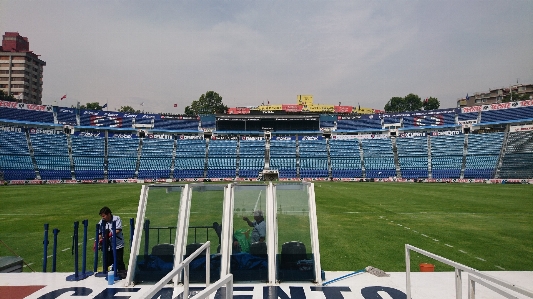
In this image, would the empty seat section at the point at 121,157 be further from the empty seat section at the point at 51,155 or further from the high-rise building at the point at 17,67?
the high-rise building at the point at 17,67

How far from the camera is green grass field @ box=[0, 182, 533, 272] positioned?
34.3 feet

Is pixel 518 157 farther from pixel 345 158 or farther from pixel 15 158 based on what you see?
pixel 15 158

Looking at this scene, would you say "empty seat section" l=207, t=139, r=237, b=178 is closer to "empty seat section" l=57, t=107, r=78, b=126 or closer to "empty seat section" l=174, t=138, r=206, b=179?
"empty seat section" l=174, t=138, r=206, b=179

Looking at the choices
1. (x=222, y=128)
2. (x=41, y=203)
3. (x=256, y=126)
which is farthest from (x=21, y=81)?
(x=41, y=203)

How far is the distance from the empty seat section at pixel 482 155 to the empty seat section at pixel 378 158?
10.7m

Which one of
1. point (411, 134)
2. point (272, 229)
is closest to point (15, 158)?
point (272, 229)

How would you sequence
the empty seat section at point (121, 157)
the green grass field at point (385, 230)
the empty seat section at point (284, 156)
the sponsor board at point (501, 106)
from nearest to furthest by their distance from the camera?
the green grass field at point (385, 230), the empty seat section at point (121, 157), the sponsor board at point (501, 106), the empty seat section at point (284, 156)

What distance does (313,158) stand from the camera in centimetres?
5694

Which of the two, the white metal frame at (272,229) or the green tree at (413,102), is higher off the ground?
the green tree at (413,102)

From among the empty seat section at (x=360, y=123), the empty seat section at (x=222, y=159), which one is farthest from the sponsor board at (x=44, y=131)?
the empty seat section at (x=360, y=123)

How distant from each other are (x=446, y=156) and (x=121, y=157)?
51263 millimetres

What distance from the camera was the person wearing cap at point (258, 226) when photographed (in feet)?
22.2

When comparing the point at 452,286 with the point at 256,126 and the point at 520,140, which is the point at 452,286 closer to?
the point at 520,140

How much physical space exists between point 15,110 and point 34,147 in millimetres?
7059
